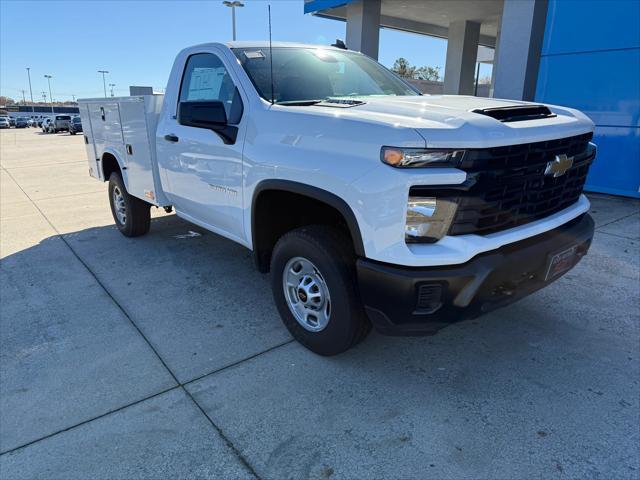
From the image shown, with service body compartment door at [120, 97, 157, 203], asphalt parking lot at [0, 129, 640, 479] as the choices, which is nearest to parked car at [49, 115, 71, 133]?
service body compartment door at [120, 97, 157, 203]

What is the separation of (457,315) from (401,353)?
899mm

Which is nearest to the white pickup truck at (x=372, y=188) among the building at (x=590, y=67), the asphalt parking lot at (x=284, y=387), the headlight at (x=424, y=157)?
the headlight at (x=424, y=157)

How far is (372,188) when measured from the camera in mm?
2377

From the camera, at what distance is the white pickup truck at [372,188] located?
2.33 meters

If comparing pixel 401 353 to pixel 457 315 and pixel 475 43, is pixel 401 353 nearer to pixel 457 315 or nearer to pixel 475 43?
pixel 457 315

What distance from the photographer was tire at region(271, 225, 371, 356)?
2.74m

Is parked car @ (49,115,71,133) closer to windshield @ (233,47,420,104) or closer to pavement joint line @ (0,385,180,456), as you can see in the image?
windshield @ (233,47,420,104)

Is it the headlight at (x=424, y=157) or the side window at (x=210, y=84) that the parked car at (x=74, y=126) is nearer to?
the side window at (x=210, y=84)

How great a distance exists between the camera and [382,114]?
261 cm

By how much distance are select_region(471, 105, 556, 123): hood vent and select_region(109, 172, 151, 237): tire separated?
4.29 metres

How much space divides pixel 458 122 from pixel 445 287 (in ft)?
2.68

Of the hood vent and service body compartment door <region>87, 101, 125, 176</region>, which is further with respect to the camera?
service body compartment door <region>87, 101, 125, 176</region>

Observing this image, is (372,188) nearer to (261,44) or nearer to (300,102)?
(300,102)

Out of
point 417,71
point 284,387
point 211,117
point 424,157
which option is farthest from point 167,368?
point 417,71
